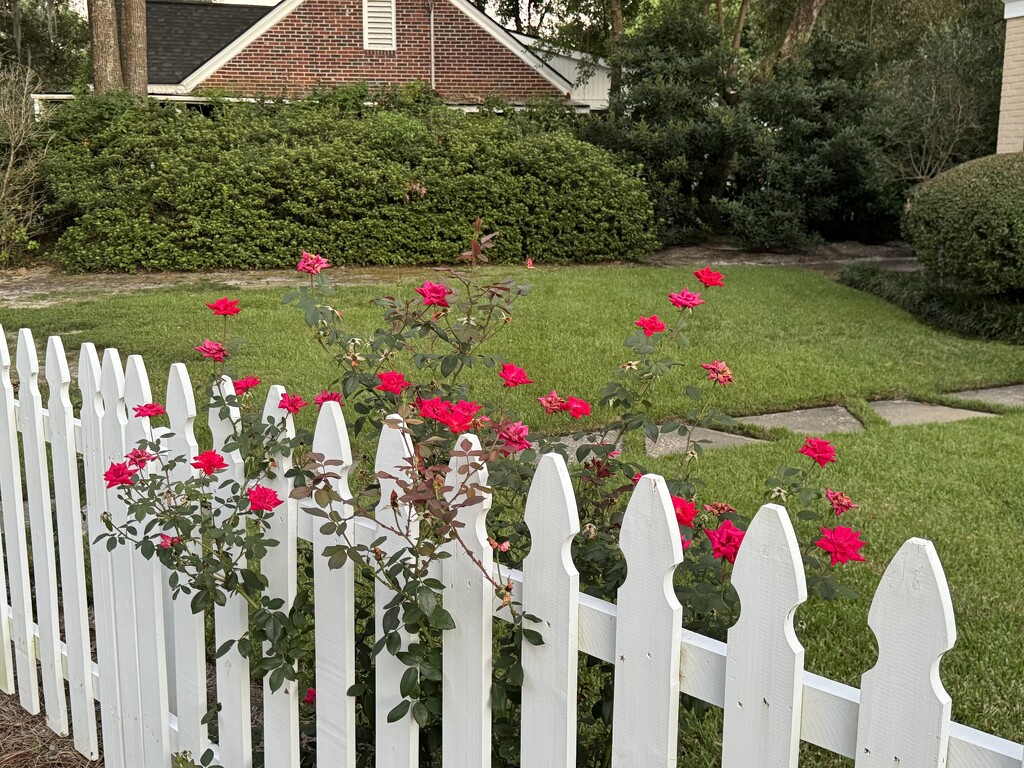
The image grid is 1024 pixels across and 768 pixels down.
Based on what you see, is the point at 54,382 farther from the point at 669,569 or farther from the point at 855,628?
the point at 855,628

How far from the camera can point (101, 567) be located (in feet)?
8.46

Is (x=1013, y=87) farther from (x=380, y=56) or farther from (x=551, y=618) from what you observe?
(x=380, y=56)

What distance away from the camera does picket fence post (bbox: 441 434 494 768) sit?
67.8 inches

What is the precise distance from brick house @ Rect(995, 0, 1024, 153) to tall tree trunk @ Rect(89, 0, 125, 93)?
12.1 metres

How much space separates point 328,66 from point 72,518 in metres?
18.3

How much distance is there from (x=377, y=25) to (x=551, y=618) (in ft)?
64.3

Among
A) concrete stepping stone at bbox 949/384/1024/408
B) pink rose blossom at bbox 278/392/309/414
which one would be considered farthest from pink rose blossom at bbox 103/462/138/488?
concrete stepping stone at bbox 949/384/1024/408

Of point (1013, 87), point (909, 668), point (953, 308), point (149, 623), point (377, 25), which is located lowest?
point (953, 308)

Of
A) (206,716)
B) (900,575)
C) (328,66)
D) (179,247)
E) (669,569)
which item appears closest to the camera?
(900,575)

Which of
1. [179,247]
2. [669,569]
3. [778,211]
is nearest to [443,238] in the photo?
[179,247]

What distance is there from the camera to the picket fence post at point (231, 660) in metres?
2.17

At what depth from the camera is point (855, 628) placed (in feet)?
11.0

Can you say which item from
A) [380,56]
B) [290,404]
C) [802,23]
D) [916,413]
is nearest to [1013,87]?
[916,413]

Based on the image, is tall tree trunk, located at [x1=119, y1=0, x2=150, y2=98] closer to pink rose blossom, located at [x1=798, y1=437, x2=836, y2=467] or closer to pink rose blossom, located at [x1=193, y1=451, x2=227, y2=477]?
pink rose blossom, located at [x1=193, y1=451, x2=227, y2=477]
